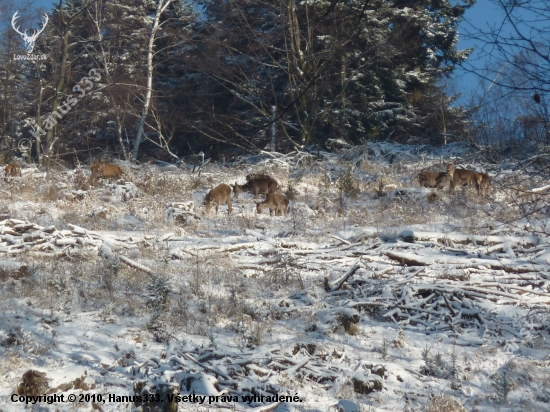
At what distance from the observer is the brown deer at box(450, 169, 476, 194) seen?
514 inches

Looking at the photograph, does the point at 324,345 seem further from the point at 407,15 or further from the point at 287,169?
the point at 407,15

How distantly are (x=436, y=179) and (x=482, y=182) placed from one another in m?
1.05

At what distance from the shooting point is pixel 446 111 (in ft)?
77.7

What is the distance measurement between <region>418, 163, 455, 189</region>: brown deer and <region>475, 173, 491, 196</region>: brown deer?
2.06 feet

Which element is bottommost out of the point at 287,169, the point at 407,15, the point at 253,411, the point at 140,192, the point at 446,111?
the point at 253,411

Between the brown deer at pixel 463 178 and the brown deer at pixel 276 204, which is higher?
the brown deer at pixel 463 178

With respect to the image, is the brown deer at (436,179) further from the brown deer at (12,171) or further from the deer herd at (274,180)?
the brown deer at (12,171)

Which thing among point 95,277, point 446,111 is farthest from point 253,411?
point 446,111

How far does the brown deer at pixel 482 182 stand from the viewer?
12.8m

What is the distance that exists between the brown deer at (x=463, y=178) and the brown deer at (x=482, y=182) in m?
0.11

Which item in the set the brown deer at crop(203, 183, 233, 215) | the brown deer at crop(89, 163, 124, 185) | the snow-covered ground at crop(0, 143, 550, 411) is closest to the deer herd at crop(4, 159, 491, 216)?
the brown deer at crop(89, 163, 124, 185)

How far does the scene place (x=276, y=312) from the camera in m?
5.91

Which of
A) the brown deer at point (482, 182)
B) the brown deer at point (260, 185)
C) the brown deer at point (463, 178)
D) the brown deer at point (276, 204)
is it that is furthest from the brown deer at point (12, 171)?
the brown deer at point (482, 182)

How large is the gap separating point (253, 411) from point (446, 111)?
2172 centimetres
